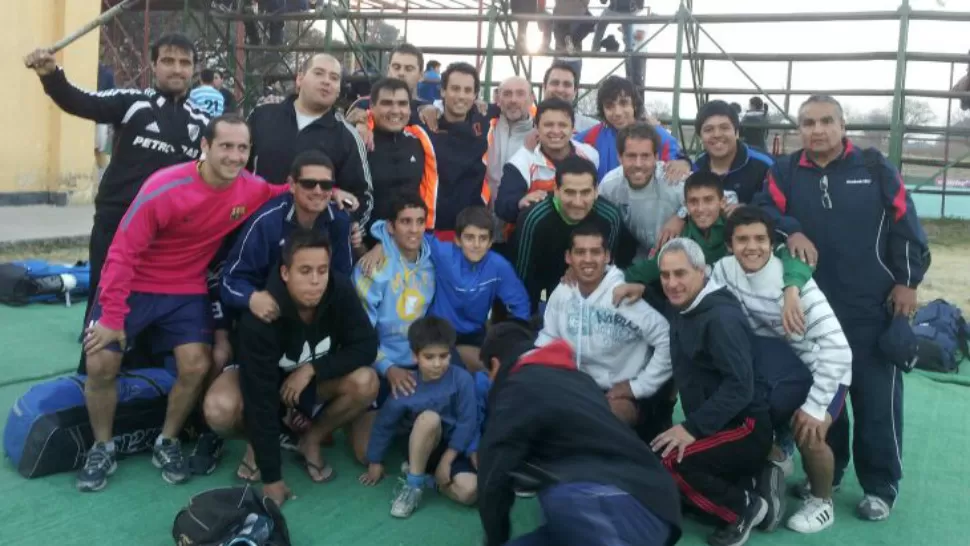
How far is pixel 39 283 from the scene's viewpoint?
686 centimetres

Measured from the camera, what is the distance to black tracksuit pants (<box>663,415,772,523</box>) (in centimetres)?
343

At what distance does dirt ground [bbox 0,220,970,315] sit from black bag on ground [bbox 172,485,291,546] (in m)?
6.10

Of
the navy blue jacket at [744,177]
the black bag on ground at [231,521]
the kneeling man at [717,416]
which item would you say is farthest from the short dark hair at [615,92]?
the black bag on ground at [231,521]

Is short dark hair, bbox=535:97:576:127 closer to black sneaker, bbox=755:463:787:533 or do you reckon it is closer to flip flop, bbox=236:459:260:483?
black sneaker, bbox=755:463:787:533

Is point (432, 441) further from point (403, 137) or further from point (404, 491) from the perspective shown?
point (403, 137)

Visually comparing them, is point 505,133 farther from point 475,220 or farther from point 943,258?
point 943,258

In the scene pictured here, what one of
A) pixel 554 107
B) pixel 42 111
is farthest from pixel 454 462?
pixel 42 111

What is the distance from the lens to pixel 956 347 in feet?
21.2

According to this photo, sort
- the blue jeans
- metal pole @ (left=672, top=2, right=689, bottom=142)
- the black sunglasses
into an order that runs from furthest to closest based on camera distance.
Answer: metal pole @ (left=672, top=2, right=689, bottom=142), the black sunglasses, the blue jeans

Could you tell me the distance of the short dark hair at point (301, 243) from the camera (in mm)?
3561

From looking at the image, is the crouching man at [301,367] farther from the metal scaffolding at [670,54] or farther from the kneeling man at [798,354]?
the metal scaffolding at [670,54]

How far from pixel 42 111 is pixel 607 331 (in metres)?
9.05

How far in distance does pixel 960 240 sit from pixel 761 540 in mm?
9550

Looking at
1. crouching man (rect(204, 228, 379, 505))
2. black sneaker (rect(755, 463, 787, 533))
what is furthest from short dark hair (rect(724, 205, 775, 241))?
crouching man (rect(204, 228, 379, 505))
